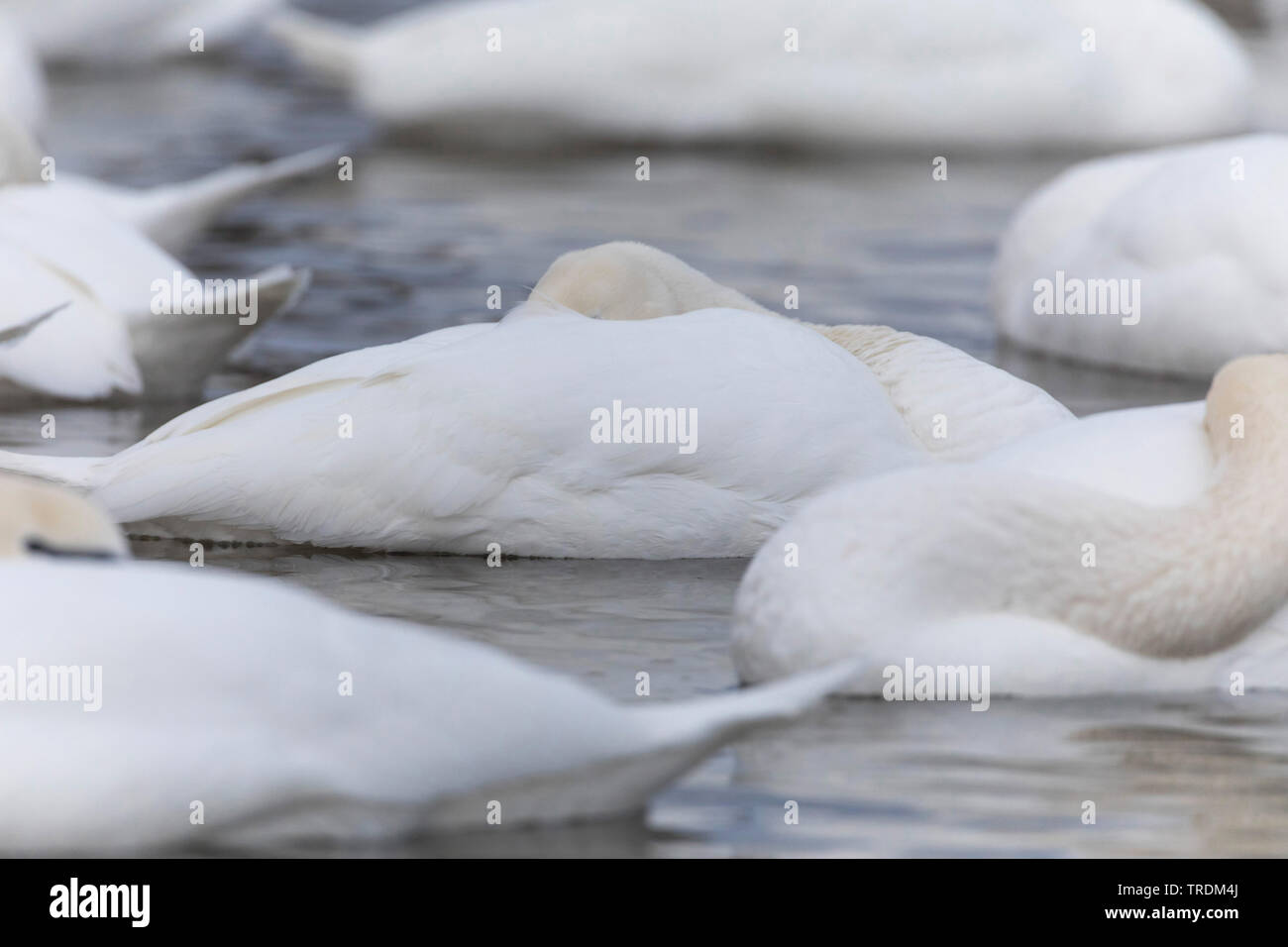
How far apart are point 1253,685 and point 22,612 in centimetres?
257

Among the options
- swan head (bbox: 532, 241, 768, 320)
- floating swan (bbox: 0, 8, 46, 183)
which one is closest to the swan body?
swan head (bbox: 532, 241, 768, 320)

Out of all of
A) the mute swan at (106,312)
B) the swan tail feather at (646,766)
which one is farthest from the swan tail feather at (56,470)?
the swan tail feather at (646,766)

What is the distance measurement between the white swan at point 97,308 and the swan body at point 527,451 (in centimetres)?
165

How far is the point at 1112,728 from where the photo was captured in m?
5.00

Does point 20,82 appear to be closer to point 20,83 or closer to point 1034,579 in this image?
point 20,83

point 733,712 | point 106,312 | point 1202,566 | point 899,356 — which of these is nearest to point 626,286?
point 899,356

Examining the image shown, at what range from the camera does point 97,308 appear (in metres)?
8.16

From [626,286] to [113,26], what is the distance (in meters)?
11.9

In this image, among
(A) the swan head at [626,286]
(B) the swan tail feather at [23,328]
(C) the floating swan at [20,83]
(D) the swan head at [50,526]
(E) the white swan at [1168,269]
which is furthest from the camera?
(C) the floating swan at [20,83]

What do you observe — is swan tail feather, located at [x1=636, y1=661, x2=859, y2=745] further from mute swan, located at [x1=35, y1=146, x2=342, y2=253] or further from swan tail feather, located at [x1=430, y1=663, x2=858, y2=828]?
mute swan, located at [x1=35, y1=146, x2=342, y2=253]

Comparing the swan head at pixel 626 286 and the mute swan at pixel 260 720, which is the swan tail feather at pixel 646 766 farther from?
the swan head at pixel 626 286

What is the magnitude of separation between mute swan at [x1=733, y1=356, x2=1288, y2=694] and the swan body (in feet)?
3.62

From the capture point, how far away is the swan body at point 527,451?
20.6ft
